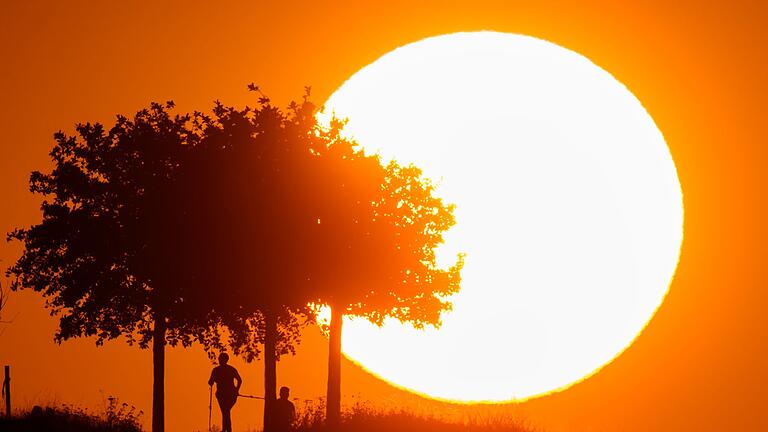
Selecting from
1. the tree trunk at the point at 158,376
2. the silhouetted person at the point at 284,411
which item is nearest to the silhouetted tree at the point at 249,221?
the tree trunk at the point at 158,376

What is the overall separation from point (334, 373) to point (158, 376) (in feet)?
29.3

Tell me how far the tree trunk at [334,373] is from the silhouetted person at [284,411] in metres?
1.94

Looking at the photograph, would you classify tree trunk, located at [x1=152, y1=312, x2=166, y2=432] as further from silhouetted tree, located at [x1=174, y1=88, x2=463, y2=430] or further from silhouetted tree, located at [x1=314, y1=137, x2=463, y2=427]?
silhouetted tree, located at [x1=314, y1=137, x2=463, y2=427]

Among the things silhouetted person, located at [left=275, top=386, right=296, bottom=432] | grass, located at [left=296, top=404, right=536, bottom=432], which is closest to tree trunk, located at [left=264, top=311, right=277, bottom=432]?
grass, located at [left=296, top=404, right=536, bottom=432]

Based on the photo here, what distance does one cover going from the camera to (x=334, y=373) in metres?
56.7

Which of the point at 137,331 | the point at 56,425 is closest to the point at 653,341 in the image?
the point at 137,331

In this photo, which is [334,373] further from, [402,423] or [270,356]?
[402,423]

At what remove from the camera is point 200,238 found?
59.3 m

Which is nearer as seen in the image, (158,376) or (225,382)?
(225,382)

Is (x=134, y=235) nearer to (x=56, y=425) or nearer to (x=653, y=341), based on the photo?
(x=56, y=425)

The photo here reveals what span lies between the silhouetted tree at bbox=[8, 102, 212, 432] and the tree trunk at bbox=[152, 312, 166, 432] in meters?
0.04

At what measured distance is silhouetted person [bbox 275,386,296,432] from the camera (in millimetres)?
50594

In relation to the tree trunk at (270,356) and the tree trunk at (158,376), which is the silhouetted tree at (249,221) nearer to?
the tree trunk at (270,356)

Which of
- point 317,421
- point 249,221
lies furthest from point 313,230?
point 317,421
